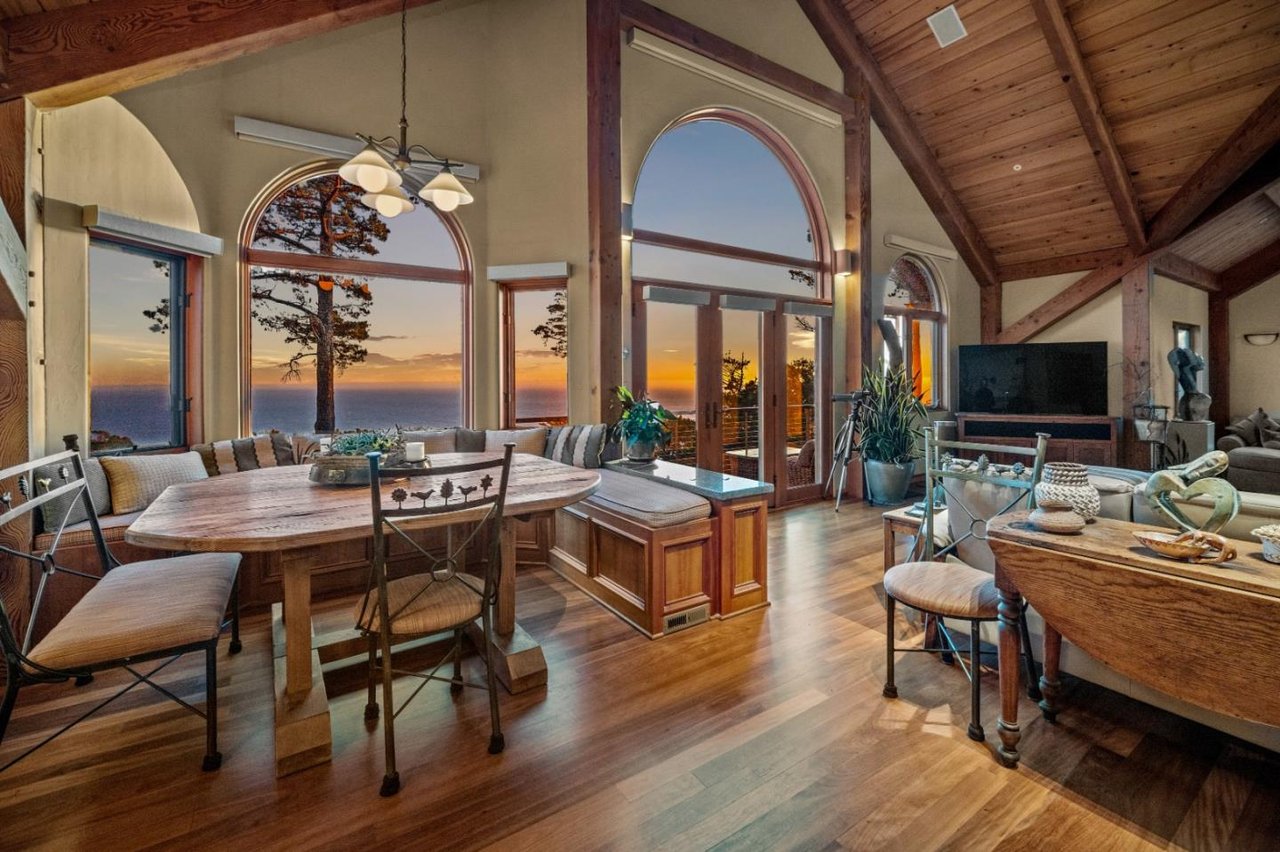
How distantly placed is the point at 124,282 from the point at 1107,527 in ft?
15.6

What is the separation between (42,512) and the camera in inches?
103

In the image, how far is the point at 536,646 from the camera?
236 cm

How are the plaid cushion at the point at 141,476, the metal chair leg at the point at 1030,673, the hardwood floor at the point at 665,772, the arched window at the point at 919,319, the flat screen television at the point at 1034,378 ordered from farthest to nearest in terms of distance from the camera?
the arched window at the point at 919,319 → the flat screen television at the point at 1034,378 → the plaid cushion at the point at 141,476 → the metal chair leg at the point at 1030,673 → the hardwood floor at the point at 665,772

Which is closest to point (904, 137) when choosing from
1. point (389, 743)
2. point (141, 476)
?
point (389, 743)

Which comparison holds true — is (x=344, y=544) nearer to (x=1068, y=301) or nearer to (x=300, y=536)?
(x=300, y=536)

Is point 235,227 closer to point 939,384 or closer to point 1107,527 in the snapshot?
point 1107,527

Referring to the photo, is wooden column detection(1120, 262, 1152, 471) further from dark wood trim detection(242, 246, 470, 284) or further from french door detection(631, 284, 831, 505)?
dark wood trim detection(242, 246, 470, 284)

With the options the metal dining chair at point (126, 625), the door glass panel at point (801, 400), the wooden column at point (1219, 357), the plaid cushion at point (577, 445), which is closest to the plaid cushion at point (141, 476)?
the metal dining chair at point (126, 625)

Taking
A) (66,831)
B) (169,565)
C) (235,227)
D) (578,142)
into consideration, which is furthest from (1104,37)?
(66,831)

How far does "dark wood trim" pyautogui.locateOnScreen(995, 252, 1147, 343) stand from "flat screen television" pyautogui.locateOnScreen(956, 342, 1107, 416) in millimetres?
583

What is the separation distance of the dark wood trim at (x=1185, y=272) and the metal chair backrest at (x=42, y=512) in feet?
29.7

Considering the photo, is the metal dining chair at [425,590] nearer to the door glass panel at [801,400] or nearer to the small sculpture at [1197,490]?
the small sculpture at [1197,490]

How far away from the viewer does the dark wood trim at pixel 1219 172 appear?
488 centimetres

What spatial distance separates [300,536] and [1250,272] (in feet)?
37.2
